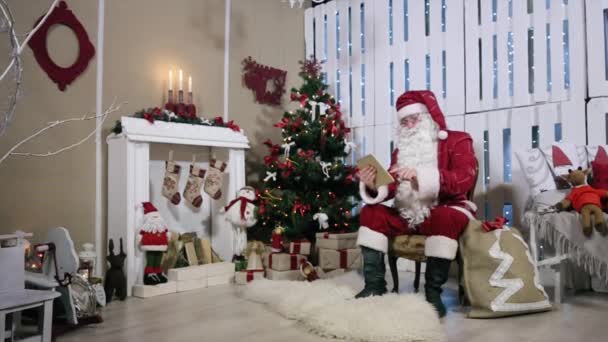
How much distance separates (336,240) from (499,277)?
137cm

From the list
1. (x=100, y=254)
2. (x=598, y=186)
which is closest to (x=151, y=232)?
(x=100, y=254)

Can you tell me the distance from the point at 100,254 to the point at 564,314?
2730mm

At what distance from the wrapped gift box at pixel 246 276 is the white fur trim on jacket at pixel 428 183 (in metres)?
1.38

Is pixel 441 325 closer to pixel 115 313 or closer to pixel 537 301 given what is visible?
pixel 537 301

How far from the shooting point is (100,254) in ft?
10.5

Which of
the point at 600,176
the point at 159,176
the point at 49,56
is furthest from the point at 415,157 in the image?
the point at 49,56

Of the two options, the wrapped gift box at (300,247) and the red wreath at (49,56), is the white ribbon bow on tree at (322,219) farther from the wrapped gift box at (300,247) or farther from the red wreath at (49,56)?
the red wreath at (49,56)

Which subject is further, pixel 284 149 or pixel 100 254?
pixel 284 149

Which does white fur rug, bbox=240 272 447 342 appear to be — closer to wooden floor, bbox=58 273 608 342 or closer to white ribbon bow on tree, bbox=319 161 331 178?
wooden floor, bbox=58 273 608 342

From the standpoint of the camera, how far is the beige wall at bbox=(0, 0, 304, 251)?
114 inches

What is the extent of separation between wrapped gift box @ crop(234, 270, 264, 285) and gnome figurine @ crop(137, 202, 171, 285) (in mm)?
517

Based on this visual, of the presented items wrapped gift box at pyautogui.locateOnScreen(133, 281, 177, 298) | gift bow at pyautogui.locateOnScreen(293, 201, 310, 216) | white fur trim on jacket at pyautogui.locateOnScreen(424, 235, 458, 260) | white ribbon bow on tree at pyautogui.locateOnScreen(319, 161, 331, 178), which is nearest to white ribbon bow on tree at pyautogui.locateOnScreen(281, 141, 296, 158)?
white ribbon bow on tree at pyautogui.locateOnScreen(319, 161, 331, 178)

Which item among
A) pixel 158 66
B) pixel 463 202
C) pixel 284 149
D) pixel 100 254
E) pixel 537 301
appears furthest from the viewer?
pixel 284 149

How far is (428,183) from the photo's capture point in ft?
7.97
